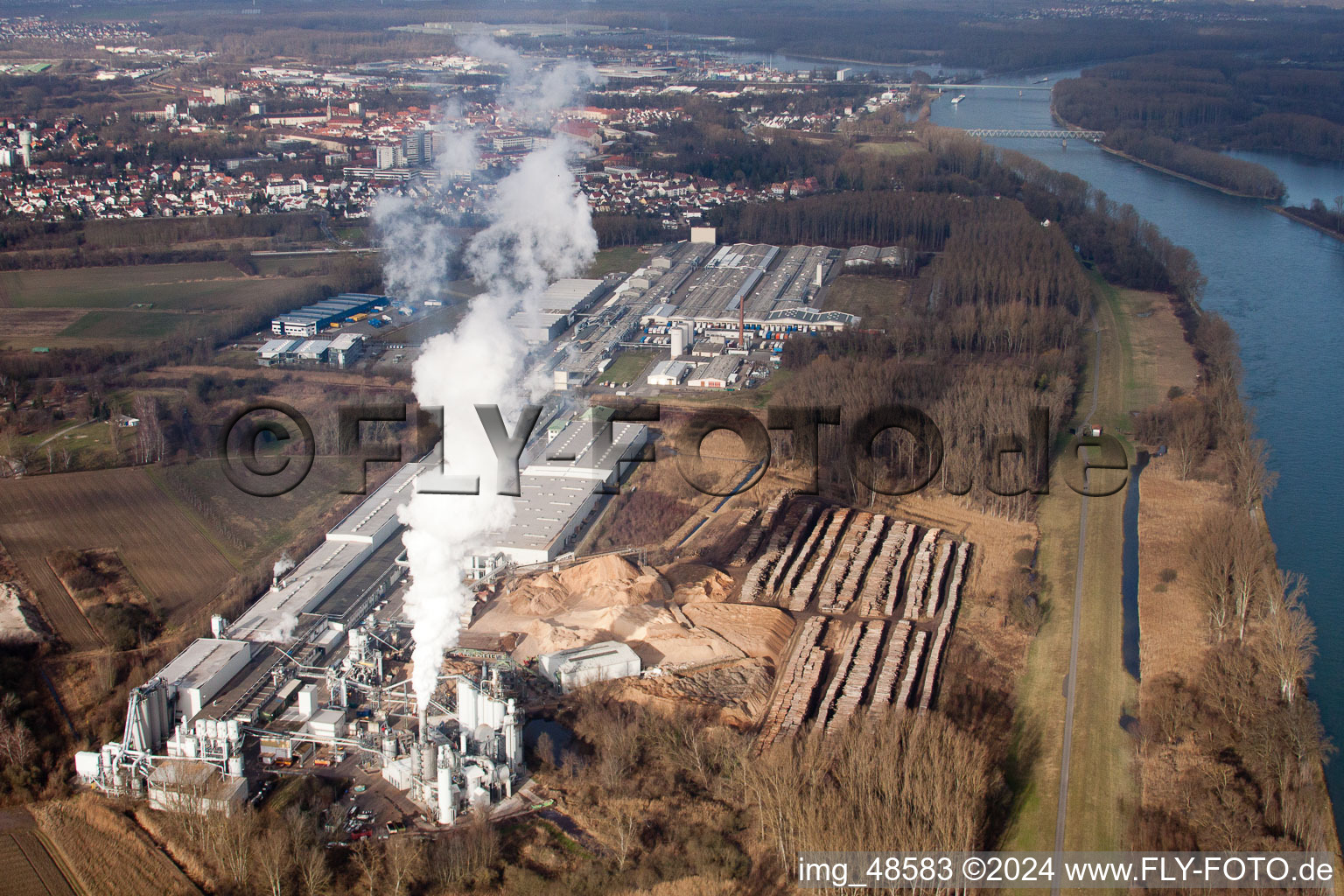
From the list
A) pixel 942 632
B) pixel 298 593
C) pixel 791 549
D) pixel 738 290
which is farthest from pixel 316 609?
pixel 738 290

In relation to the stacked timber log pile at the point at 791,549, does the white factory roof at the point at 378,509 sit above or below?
above

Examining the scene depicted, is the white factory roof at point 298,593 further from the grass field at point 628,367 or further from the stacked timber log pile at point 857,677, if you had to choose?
the grass field at point 628,367

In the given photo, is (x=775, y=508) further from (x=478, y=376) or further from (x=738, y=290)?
(x=738, y=290)

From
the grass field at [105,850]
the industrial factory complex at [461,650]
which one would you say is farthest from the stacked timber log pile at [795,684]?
the grass field at [105,850]

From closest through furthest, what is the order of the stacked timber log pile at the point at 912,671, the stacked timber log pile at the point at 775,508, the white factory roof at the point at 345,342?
the stacked timber log pile at the point at 912,671 < the stacked timber log pile at the point at 775,508 < the white factory roof at the point at 345,342

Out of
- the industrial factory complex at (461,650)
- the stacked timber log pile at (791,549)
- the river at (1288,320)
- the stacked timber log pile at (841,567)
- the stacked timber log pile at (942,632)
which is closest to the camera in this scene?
the industrial factory complex at (461,650)

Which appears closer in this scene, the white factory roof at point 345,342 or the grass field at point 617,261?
the white factory roof at point 345,342
